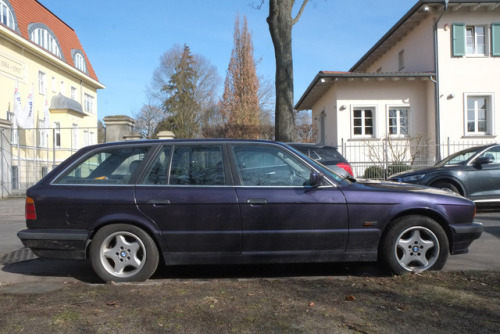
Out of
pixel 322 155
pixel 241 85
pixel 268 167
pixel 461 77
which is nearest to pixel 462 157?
pixel 322 155

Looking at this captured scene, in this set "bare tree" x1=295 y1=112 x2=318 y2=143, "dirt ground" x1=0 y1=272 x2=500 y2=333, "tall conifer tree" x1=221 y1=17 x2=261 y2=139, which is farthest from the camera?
"tall conifer tree" x1=221 y1=17 x2=261 y2=139

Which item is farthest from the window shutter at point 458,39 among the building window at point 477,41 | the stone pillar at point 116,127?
the stone pillar at point 116,127

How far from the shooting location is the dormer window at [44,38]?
27.6m

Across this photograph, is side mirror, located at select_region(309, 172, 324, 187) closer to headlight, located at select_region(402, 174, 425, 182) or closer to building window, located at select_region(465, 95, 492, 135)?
headlight, located at select_region(402, 174, 425, 182)

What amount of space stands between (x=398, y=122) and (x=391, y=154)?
7.38ft

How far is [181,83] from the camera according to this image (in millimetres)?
45375

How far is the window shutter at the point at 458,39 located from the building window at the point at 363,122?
420 cm

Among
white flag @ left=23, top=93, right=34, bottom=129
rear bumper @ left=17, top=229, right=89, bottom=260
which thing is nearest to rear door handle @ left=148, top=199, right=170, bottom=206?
rear bumper @ left=17, top=229, right=89, bottom=260

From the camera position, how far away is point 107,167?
203 inches

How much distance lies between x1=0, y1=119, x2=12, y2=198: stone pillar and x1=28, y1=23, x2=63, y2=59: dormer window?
482 inches

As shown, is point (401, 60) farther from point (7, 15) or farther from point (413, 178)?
point (7, 15)

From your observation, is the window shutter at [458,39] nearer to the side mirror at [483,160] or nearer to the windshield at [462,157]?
the windshield at [462,157]

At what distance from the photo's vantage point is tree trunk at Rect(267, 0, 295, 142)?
12891 millimetres

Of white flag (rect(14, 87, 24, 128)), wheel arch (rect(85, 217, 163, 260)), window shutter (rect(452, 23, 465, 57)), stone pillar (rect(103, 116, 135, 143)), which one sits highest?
window shutter (rect(452, 23, 465, 57))
